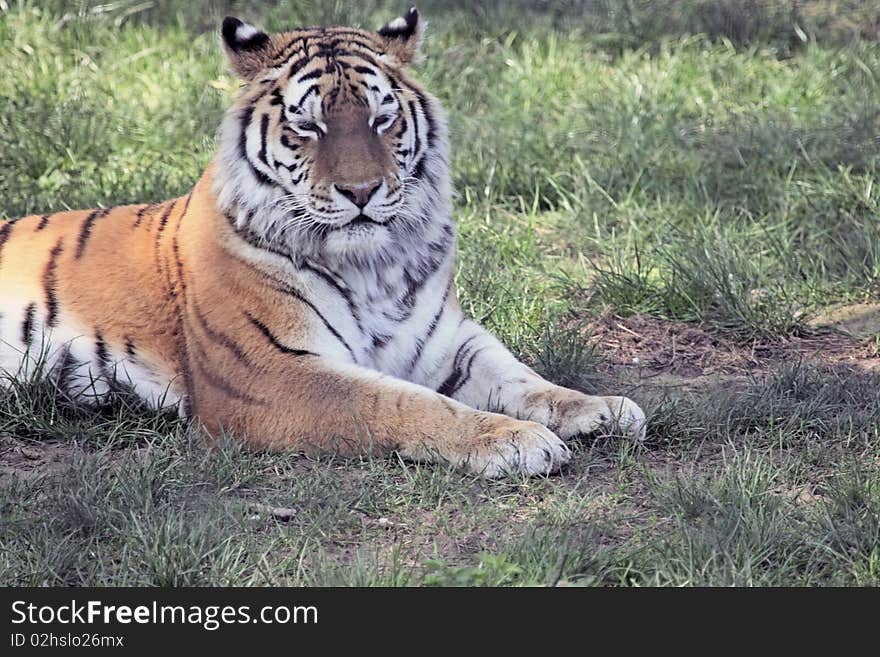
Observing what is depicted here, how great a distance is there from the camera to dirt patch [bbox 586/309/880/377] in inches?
163

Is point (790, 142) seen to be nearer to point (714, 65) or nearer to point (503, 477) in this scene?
point (714, 65)

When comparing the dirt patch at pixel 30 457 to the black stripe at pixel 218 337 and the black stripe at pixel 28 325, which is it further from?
the black stripe at pixel 218 337

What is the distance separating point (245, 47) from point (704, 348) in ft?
6.07

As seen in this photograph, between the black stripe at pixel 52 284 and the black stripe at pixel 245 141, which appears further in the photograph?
the black stripe at pixel 52 284

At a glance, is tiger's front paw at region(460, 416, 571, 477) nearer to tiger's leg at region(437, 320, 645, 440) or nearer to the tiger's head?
tiger's leg at region(437, 320, 645, 440)

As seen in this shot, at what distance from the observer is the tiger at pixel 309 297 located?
334 centimetres

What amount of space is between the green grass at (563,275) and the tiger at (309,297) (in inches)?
4.1

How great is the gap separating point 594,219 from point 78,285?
2.26 metres

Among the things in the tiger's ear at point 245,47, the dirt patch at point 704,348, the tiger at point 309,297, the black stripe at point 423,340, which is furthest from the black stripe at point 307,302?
the dirt patch at point 704,348

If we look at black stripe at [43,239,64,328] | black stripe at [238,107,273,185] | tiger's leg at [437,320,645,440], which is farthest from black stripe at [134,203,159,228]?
tiger's leg at [437,320,645,440]

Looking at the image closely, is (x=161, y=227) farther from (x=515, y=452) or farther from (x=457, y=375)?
(x=515, y=452)

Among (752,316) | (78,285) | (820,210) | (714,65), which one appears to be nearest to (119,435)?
(78,285)

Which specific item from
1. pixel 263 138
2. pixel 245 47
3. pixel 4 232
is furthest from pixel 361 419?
A: pixel 4 232

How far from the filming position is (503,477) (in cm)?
316
